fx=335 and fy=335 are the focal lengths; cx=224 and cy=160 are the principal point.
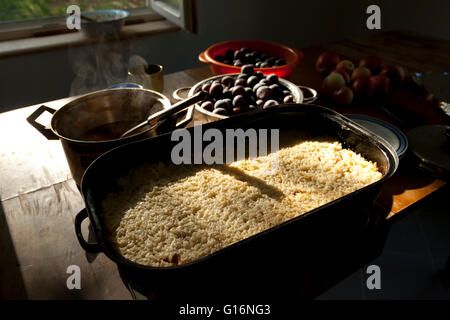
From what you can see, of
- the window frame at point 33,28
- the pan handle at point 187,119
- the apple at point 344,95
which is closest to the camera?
the pan handle at point 187,119

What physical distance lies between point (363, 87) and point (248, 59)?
488 millimetres

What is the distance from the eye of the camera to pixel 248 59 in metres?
1.46

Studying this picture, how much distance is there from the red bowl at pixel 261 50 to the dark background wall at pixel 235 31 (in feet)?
3.23

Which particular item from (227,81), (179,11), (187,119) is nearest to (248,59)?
(227,81)

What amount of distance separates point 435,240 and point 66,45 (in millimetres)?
2416

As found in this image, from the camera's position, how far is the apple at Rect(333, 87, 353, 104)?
1279mm

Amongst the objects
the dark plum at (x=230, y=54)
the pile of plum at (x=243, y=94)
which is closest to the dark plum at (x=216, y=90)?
the pile of plum at (x=243, y=94)

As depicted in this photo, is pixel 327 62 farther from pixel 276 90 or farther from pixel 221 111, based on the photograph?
pixel 221 111

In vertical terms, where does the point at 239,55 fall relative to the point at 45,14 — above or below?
below

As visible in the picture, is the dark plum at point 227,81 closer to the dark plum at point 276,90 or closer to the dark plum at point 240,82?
the dark plum at point 240,82

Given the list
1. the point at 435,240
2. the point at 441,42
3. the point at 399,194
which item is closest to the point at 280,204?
the point at 399,194

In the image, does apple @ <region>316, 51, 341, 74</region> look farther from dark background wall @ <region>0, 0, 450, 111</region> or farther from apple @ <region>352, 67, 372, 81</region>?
dark background wall @ <region>0, 0, 450, 111</region>

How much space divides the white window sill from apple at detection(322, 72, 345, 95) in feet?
4.73

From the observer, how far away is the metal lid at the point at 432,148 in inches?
35.8
